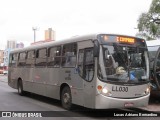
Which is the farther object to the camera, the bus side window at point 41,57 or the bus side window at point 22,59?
the bus side window at point 22,59

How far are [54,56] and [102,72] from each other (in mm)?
4105

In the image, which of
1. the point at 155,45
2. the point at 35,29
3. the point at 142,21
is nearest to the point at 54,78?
the point at 155,45

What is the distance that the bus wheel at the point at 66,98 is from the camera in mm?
12938

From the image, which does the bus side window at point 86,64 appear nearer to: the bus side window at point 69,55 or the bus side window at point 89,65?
the bus side window at point 89,65

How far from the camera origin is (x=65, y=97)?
13.2 metres

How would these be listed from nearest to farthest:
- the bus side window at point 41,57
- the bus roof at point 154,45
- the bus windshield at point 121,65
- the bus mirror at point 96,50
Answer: the bus mirror at point 96,50 → the bus windshield at point 121,65 → the bus roof at point 154,45 → the bus side window at point 41,57

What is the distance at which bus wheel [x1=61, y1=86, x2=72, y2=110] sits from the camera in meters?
12.9

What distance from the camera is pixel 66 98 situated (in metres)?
13.2

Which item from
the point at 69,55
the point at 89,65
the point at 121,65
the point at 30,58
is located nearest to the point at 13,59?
the point at 30,58

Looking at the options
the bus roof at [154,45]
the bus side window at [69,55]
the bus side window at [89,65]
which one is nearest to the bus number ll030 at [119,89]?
the bus side window at [89,65]

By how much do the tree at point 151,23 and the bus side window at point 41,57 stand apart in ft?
66.0

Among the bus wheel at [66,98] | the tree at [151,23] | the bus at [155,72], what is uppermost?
the tree at [151,23]

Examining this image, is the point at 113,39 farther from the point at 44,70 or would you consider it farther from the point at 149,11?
the point at 149,11

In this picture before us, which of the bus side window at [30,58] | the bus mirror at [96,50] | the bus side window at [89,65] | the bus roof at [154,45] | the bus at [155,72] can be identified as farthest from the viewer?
the bus side window at [30,58]
